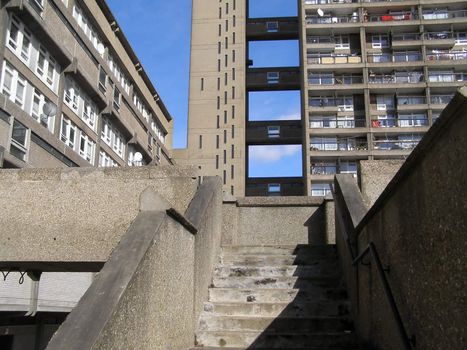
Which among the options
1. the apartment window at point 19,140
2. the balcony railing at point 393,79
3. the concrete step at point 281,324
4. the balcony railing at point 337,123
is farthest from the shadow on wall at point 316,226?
the balcony railing at point 393,79

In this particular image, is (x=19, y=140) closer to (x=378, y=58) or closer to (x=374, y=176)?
(x=374, y=176)

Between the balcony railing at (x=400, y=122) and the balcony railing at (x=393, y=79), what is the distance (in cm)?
424

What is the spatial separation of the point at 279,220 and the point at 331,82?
177ft

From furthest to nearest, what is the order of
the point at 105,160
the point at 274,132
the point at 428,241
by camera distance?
the point at 274,132 → the point at 105,160 → the point at 428,241

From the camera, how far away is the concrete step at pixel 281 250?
8992 millimetres

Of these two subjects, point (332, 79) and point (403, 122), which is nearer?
point (403, 122)

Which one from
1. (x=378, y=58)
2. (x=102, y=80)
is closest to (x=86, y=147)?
(x=102, y=80)

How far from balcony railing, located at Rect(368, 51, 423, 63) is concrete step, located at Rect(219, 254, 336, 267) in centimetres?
5806

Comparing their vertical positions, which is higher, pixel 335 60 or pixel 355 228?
pixel 335 60

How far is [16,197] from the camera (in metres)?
7.95

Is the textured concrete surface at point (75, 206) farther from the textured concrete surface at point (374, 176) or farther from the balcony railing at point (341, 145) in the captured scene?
the balcony railing at point (341, 145)

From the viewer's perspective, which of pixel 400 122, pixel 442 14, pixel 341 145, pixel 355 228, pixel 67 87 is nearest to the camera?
pixel 355 228

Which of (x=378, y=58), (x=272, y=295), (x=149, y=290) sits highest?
(x=378, y=58)

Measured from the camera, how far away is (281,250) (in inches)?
359
